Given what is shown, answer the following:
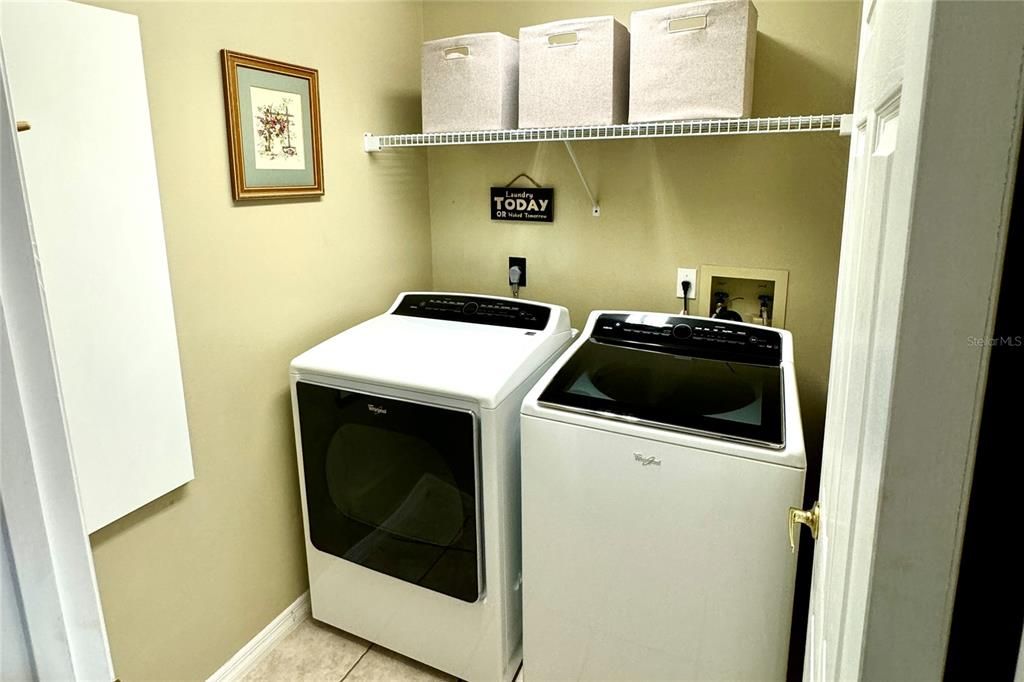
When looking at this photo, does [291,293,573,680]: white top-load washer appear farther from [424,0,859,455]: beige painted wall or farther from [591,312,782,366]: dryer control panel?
[424,0,859,455]: beige painted wall

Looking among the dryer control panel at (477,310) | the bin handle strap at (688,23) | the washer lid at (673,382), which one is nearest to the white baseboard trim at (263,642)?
the dryer control panel at (477,310)

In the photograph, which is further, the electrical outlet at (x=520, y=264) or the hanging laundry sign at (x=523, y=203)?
the electrical outlet at (x=520, y=264)

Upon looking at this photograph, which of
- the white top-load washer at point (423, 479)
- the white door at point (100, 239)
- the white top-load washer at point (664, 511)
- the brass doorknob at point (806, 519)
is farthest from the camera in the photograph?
the white top-load washer at point (423, 479)

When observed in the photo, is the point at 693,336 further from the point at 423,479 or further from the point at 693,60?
the point at 423,479

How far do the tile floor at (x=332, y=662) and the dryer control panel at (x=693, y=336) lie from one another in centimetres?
121

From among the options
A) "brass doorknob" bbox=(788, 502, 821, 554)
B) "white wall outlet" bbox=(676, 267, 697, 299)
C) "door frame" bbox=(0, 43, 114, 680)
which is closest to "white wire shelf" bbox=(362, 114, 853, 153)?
"white wall outlet" bbox=(676, 267, 697, 299)

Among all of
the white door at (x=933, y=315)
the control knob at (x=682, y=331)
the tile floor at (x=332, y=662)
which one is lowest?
the tile floor at (x=332, y=662)

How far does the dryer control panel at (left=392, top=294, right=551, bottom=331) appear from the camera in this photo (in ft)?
6.79

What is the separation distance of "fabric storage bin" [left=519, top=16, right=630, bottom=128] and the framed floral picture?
26.1 inches

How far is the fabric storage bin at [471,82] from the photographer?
6.31ft

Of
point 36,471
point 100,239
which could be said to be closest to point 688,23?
point 100,239

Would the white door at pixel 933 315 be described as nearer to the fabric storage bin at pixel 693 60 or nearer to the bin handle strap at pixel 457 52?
the fabric storage bin at pixel 693 60

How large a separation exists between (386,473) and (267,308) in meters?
0.61

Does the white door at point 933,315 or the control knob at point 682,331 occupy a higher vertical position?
the white door at point 933,315
